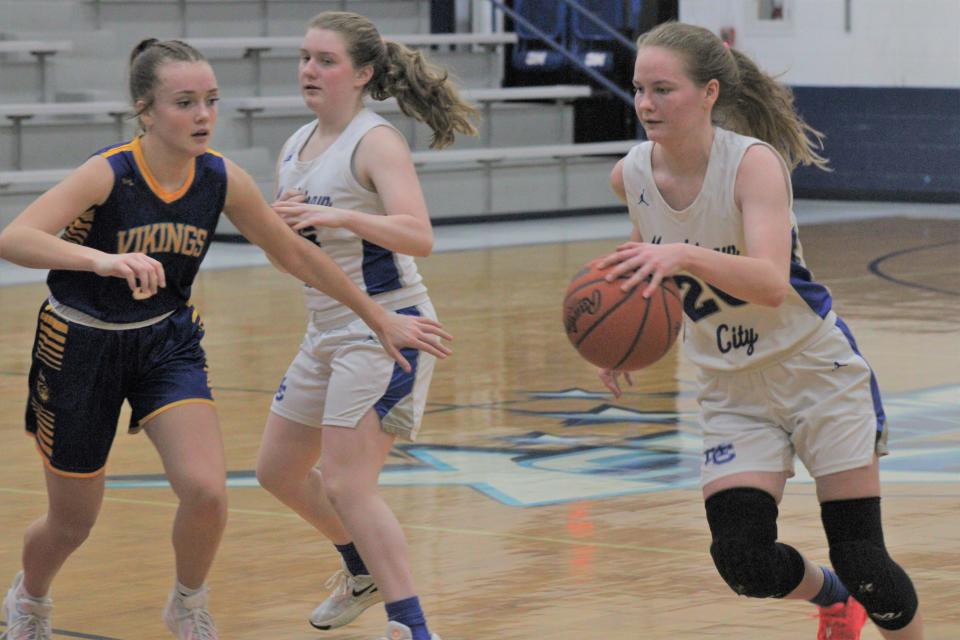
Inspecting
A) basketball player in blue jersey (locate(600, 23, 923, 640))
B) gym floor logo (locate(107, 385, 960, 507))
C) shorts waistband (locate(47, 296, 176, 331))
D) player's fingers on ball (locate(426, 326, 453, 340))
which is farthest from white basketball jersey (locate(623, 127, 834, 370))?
gym floor logo (locate(107, 385, 960, 507))

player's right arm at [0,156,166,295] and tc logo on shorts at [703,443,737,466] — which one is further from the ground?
player's right arm at [0,156,166,295]

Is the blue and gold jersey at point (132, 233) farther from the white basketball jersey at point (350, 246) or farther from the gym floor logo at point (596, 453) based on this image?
the gym floor logo at point (596, 453)

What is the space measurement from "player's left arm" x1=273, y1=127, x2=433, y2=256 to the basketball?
1.42 ft

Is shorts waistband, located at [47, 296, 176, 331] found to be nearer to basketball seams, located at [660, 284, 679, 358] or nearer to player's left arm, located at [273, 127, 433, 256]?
player's left arm, located at [273, 127, 433, 256]

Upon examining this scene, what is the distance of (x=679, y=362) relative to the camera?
29.3 ft

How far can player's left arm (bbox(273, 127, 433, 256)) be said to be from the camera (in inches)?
163

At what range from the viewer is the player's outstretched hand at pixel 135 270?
3.63 m

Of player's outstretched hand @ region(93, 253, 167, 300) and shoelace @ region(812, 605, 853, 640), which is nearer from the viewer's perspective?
player's outstretched hand @ region(93, 253, 167, 300)

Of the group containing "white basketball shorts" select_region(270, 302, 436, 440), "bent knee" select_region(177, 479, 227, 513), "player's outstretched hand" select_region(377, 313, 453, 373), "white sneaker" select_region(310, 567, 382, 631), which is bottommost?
"white sneaker" select_region(310, 567, 382, 631)

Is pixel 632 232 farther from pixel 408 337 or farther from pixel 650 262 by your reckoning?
pixel 650 262

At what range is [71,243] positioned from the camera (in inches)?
154

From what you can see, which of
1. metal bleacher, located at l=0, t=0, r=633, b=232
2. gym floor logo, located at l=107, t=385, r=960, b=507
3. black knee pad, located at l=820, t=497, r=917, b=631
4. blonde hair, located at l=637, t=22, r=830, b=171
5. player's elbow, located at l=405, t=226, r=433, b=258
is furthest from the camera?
metal bleacher, located at l=0, t=0, r=633, b=232

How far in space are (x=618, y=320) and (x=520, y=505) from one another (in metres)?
2.03

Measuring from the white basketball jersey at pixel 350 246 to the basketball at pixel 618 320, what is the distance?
556 millimetres
